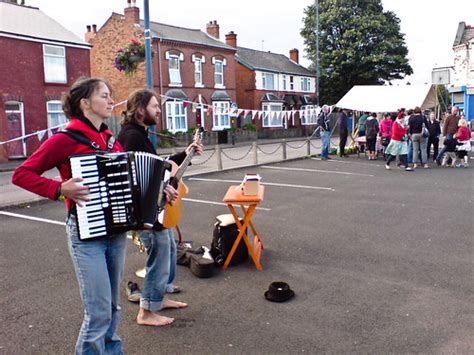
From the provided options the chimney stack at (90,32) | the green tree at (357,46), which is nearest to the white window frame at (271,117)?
the green tree at (357,46)

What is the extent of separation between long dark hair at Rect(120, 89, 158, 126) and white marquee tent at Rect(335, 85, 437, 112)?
16910 mm

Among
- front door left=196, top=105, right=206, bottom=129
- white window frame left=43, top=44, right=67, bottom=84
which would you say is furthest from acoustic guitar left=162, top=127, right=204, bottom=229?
front door left=196, top=105, right=206, bottom=129

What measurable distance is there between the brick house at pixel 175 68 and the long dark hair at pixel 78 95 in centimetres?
2632

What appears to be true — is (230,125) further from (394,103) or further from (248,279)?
(248,279)

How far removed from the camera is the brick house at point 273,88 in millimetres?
39344

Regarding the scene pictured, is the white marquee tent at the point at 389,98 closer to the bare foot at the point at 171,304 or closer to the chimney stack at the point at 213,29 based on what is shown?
the bare foot at the point at 171,304

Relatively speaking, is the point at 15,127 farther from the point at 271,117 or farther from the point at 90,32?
the point at 271,117

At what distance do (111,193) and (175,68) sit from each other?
30.2 m

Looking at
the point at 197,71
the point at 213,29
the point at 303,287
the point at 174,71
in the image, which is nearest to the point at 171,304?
the point at 303,287

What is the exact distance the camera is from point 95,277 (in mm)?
2938

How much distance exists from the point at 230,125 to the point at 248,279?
31.7 metres

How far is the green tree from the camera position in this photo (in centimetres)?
4266

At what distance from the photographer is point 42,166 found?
286 cm

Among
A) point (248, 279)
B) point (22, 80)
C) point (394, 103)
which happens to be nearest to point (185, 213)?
point (248, 279)
